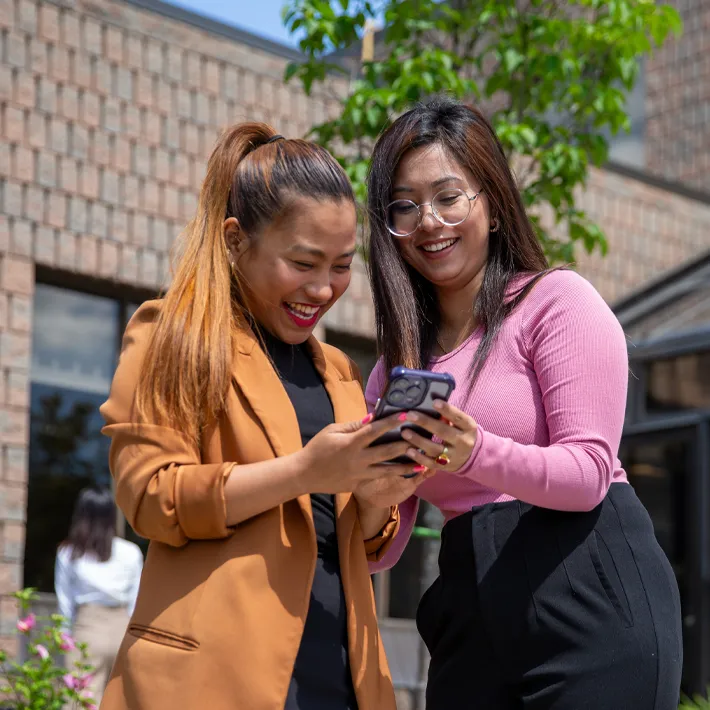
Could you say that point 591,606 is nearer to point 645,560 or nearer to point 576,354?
point 645,560

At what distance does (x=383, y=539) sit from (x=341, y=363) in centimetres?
38

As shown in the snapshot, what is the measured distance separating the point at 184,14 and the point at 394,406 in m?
7.45

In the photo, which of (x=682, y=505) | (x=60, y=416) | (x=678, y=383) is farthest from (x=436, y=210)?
(x=682, y=505)

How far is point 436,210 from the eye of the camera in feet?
8.37

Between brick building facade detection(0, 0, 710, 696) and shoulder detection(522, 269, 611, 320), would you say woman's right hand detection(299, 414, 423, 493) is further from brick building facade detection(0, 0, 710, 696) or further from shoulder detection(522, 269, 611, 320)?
brick building facade detection(0, 0, 710, 696)

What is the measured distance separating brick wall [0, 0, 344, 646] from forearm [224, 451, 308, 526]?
5.74 meters

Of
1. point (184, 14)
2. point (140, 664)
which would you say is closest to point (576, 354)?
point (140, 664)

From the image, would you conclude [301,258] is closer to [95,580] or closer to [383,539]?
[383,539]

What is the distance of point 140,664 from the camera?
208cm

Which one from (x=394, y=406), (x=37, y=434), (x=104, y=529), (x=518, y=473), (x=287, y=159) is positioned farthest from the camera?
(x=37, y=434)

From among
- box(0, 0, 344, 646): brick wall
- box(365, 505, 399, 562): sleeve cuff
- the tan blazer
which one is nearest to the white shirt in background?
box(0, 0, 344, 646): brick wall

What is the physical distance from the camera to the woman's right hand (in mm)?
2021

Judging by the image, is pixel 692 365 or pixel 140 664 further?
pixel 692 365

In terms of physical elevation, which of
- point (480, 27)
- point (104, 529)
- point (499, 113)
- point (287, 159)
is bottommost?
point (104, 529)
